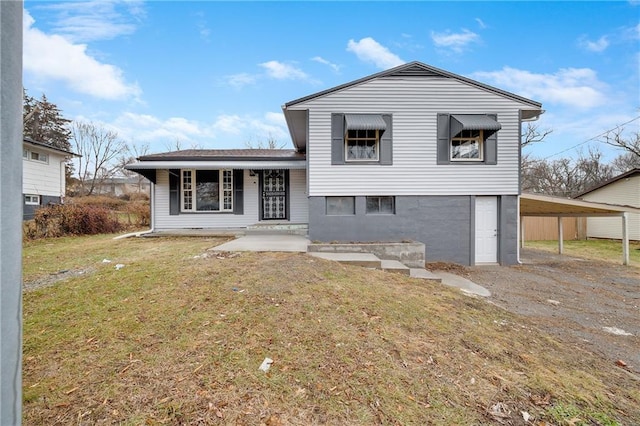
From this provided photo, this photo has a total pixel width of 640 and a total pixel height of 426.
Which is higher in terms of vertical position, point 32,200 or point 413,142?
point 413,142

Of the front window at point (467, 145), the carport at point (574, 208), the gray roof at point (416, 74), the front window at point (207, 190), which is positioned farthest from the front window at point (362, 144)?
the carport at point (574, 208)

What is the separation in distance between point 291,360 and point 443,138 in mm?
8723

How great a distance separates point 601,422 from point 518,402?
0.56 m

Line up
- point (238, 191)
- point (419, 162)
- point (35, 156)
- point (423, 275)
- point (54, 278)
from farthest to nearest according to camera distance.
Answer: point (35, 156) → point (238, 191) → point (419, 162) → point (423, 275) → point (54, 278)

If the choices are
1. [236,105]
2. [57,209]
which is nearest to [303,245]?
[57,209]

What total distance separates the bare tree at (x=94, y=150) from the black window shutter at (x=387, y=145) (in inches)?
1497

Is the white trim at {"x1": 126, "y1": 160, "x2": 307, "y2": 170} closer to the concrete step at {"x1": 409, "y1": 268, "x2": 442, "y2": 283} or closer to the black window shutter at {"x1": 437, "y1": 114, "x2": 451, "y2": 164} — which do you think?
the black window shutter at {"x1": 437, "y1": 114, "x2": 451, "y2": 164}

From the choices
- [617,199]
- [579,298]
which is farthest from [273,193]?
[617,199]

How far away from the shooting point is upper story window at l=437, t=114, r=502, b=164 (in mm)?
9141

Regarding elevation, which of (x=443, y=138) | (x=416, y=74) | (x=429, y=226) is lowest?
(x=429, y=226)

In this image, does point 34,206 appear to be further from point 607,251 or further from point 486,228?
point 607,251

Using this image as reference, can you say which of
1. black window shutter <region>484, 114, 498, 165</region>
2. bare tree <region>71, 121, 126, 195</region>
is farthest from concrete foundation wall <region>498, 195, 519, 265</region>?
bare tree <region>71, 121, 126, 195</region>

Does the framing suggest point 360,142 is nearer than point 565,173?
Yes

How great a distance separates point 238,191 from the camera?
1159cm
